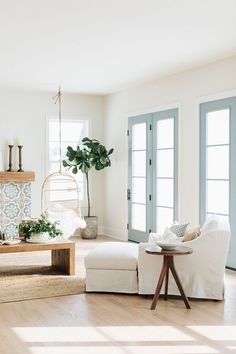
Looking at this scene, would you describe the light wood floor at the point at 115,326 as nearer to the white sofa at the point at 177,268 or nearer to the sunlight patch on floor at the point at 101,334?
the sunlight patch on floor at the point at 101,334

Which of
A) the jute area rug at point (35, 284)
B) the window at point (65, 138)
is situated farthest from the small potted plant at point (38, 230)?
the window at point (65, 138)

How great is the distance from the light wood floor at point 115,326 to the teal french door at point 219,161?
4.87 feet

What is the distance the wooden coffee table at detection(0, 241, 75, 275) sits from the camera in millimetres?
5531

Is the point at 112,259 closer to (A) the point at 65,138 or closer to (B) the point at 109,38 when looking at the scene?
(B) the point at 109,38

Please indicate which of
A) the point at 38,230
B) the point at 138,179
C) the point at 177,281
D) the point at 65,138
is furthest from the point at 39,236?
the point at 65,138

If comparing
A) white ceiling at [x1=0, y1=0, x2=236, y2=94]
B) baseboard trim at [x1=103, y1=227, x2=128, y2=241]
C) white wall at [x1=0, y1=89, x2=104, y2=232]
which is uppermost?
white ceiling at [x1=0, y1=0, x2=236, y2=94]

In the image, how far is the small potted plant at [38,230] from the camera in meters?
5.75

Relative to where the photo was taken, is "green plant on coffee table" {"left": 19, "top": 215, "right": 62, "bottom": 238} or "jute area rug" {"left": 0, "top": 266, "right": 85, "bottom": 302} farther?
"green plant on coffee table" {"left": 19, "top": 215, "right": 62, "bottom": 238}

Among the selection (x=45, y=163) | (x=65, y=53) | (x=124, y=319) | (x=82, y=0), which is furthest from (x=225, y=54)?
(x=45, y=163)

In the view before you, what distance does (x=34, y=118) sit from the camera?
888cm

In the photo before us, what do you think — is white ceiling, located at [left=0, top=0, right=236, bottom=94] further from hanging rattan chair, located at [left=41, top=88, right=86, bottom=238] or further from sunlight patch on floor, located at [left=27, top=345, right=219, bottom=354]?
sunlight patch on floor, located at [left=27, top=345, right=219, bottom=354]

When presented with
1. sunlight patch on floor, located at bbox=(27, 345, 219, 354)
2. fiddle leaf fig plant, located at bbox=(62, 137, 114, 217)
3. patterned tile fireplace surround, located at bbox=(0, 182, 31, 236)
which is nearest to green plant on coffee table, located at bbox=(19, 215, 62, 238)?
sunlight patch on floor, located at bbox=(27, 345, 219, 354)

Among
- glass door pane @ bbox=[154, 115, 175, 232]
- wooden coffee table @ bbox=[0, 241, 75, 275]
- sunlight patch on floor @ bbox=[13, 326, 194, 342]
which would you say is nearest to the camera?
sunlight patch on floor @ bbox=[13, 326, 194, 342]

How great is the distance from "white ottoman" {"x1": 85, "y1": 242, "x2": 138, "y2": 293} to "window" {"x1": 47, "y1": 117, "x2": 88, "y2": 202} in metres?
4.24
